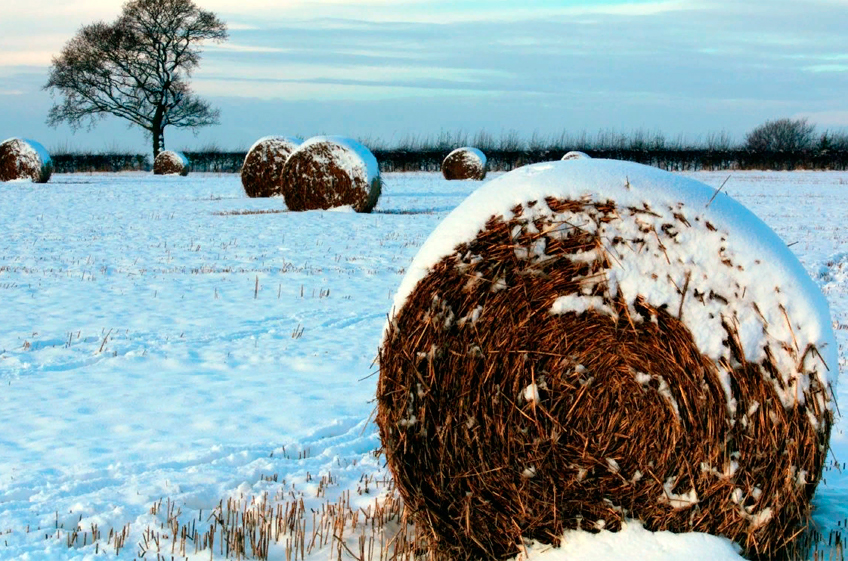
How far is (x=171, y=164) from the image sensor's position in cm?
3912

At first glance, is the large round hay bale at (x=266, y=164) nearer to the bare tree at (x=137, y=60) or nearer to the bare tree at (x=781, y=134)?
the bare tree at (x=137, y=60)

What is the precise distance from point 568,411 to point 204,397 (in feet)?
10.2

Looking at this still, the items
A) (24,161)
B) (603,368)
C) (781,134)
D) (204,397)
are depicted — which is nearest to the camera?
(603,368)

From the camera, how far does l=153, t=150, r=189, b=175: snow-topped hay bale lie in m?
38.9

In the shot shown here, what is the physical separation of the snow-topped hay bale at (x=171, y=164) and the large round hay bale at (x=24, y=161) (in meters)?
7.44

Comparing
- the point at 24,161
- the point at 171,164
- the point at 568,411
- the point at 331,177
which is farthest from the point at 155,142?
the point at 568,411

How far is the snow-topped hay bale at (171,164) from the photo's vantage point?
128 feet

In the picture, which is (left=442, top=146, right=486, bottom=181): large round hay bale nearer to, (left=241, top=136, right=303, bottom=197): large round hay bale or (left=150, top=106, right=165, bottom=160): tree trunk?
(left=241, top=136, right=303, bottom=197): large round hay bale

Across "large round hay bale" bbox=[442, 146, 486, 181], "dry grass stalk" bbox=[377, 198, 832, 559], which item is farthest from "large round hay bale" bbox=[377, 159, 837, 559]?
"large round hay bale" bbox=[442, 146, 486, 181]

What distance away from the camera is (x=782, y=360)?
3426mm

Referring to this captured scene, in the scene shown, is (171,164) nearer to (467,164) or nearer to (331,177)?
(467,164)

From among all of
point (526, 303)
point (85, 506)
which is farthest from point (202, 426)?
point (526, 303)

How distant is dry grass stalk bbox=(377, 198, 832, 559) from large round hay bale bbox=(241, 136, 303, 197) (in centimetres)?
2057

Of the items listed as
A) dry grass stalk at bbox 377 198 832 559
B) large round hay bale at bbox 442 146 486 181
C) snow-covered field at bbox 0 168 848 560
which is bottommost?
snow-covered field at bbox 0 168 848 560
